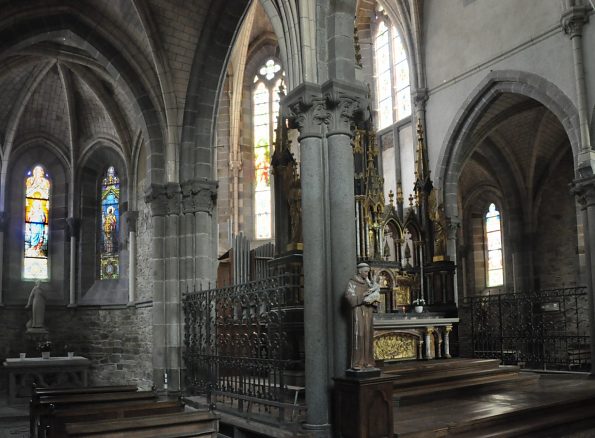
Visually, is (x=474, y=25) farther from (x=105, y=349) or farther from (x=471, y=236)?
(x=105, y=349)

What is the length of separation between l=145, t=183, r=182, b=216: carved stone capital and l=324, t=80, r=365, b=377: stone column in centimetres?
619

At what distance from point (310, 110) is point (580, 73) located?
8935mm

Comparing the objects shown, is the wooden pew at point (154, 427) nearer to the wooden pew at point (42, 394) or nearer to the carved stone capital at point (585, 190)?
the wooden pew at point (42, 394)

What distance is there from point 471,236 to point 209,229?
15.8 metres

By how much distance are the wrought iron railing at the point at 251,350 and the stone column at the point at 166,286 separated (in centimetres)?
34

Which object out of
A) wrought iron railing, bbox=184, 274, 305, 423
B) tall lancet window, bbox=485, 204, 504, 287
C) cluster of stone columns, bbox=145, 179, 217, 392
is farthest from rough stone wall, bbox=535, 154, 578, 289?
wrought iron railing, bbox=184, 274, 305, 423

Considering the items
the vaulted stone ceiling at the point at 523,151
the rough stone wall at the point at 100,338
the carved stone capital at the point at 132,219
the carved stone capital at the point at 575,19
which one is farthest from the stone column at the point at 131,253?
the carved stone capital at the point at 575,19

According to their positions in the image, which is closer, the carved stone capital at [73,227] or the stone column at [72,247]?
the stone column at [72,247]

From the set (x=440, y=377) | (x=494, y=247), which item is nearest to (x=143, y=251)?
(x=440, y=377)

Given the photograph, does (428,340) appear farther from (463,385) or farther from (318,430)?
(318,430)

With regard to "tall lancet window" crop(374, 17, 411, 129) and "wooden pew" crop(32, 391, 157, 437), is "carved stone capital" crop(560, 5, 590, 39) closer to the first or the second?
"tall lancet window" crop(374, 17, 411, 129)

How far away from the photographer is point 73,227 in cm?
2158

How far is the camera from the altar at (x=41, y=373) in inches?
691

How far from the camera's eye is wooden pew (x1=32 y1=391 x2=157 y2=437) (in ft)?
30.8
